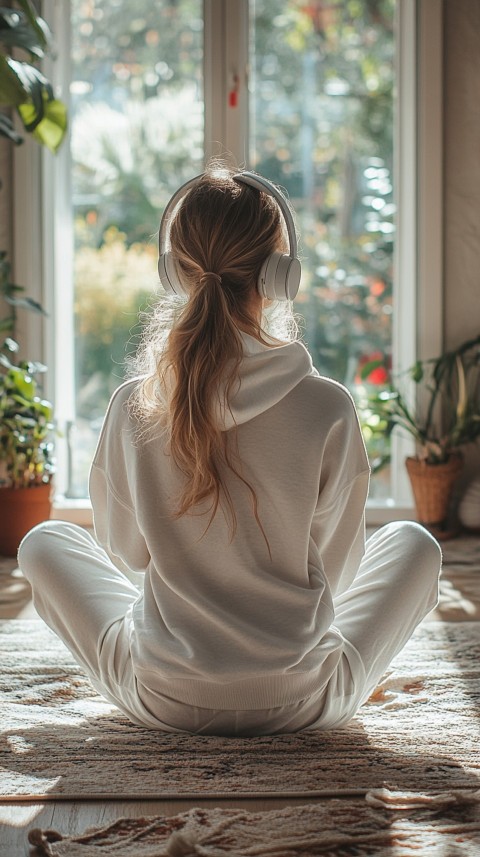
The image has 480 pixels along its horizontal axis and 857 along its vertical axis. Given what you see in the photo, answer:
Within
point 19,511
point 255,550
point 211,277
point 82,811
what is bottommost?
point 82,811

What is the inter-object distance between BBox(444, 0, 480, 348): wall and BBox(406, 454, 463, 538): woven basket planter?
486 millimetres

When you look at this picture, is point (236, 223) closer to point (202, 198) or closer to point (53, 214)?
point (202, 198)

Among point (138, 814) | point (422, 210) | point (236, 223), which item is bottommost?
point (138, 814)

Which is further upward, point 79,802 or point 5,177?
point 5,177

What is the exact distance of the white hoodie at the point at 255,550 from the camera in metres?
1.63

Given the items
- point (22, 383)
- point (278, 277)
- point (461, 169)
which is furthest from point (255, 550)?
point (461, 169)

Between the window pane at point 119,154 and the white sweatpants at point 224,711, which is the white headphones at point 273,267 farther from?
the window pane at point 119,154

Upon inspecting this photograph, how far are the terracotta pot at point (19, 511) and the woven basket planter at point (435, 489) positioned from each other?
125 centimetres

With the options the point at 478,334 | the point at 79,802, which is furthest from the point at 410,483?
the point at 79,802

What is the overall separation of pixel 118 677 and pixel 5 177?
251cm

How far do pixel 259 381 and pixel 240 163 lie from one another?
239 cm

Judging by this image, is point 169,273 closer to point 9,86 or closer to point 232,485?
point 232,485

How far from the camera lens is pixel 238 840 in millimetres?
1417

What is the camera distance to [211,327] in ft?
5.25
